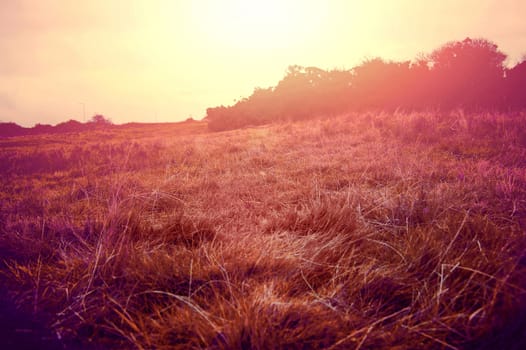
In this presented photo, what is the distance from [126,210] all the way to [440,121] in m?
7.92

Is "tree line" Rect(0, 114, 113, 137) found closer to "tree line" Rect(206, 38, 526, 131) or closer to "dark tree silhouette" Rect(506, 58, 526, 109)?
"tree line" Rect(206, 38, 526, 131)

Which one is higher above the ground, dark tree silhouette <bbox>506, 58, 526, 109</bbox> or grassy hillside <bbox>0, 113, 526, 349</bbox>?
dark tree silhouette <bbox>506, 58, 526, 109</bbox>

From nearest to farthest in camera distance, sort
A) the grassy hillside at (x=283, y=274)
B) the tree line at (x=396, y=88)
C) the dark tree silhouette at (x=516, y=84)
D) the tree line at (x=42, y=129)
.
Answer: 1. the grassy hillside at (x=283, y=274)
2. the dark tree silhouette at (x=516, y=84)
3. the tree line at (x=396, y=88)
4. the tree line at (x=42, y=129)

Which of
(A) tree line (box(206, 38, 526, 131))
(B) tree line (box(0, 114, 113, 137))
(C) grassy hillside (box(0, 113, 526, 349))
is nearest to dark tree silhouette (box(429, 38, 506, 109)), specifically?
(A) tree line (box(206, 38, 526, 131))

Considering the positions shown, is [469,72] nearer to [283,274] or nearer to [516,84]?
[516,84]

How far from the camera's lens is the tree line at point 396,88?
15.6 m

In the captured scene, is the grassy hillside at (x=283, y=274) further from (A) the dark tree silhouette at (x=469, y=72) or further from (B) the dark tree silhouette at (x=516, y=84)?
(A) the dark tree silhouette at (x=469, y=72)

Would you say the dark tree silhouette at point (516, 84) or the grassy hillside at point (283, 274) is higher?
the dark tree silhouette at point (516, 84)

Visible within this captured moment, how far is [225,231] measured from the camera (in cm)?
195

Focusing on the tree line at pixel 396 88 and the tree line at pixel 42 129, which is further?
the tree line at pixel 42 129

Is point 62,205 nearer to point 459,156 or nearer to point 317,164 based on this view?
point 317,164

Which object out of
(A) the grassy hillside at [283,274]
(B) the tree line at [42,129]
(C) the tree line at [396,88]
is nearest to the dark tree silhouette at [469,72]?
(C) the tree line at [396,88]

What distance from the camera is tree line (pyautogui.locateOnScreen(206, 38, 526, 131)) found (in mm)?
15570

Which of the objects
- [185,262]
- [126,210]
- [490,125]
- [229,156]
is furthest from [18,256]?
[490,125]
